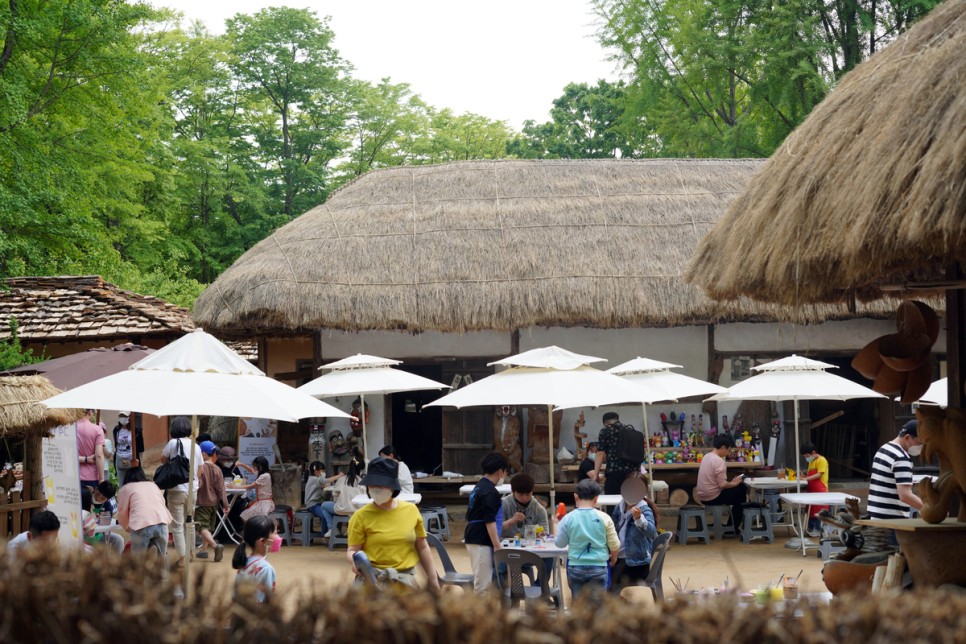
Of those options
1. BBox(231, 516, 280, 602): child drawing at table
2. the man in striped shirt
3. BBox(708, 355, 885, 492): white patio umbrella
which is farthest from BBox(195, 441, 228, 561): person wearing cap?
the man in striped shirt

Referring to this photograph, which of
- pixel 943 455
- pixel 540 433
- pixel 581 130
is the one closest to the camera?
pixel 943 455

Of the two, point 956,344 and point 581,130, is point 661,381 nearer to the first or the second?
point 956,344

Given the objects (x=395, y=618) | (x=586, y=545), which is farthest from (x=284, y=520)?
(x=395, y=618)

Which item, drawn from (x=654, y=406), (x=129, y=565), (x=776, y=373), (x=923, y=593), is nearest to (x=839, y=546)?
(x=776, y=373)

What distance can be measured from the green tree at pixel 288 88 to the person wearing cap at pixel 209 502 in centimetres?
1814

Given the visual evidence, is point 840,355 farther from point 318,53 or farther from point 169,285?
point 318,53

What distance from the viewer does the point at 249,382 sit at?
23.7 ft

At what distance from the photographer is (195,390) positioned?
6.97 m

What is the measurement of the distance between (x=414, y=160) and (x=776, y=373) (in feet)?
70.2

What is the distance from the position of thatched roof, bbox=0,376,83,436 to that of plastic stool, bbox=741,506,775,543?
7.88 meters

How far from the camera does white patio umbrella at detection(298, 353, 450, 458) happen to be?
1195cm

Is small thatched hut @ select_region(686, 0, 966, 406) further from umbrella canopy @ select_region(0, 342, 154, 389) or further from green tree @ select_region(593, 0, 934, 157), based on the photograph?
green tree @ select_region(593, 0, 934, 157)

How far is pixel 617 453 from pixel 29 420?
6053mm

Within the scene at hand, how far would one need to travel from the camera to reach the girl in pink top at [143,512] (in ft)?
29.4
